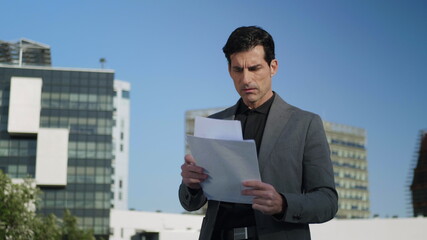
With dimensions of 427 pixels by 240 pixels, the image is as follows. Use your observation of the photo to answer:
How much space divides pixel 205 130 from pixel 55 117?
82847 millimetres

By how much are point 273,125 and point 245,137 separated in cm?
21

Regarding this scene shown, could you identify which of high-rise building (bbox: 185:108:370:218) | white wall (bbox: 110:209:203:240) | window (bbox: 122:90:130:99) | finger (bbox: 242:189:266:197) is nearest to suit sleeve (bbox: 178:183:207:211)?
finger (bbox: 242:189:266:197)

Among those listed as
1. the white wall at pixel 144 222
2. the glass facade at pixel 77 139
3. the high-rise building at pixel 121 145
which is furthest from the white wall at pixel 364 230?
the high-rise building at pixel 121 145

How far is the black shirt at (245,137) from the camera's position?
346 cm

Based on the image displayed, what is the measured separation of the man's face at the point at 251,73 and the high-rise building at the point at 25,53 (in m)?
83.8

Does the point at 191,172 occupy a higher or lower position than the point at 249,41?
lower

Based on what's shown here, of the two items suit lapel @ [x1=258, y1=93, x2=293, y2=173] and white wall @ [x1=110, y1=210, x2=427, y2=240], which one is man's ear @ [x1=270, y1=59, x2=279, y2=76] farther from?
white wall @ [x1=110, y1=210, x2=427, y2=240]

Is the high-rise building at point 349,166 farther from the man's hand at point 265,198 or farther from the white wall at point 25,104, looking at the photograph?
the man's hand at point 265,198

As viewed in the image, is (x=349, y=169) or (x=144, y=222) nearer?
(x=144, y=222)

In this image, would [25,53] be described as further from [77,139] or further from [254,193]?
[254,193]

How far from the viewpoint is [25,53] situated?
86.9 metres

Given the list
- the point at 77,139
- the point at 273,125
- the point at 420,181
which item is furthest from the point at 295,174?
the point at 420,181

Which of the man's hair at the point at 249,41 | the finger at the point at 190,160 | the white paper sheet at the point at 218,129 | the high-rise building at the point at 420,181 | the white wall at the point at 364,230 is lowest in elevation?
the white wall at the point at 364,230

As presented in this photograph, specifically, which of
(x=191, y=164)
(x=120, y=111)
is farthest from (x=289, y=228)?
(x=120, y=111)
